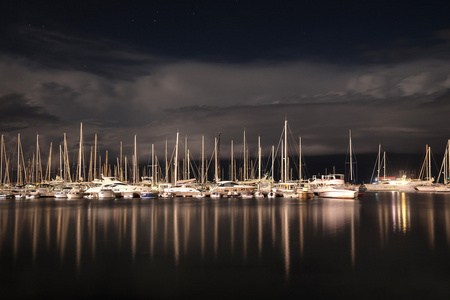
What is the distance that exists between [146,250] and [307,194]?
74229 mm

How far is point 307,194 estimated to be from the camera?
96938mm

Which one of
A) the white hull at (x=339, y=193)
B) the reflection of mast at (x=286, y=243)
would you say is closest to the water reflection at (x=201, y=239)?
the reflection of mast at (x=286, y=243)

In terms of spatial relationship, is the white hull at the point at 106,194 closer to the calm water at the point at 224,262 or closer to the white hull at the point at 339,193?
the white hull at the point at 339,193

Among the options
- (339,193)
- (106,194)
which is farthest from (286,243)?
(106,194)

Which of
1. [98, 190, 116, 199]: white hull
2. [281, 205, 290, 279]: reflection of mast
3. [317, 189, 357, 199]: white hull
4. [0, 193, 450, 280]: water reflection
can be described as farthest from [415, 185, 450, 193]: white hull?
[281, 205, 290, 279]: reflection of mast

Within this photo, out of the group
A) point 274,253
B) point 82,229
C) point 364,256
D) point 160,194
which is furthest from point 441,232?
point 160,194

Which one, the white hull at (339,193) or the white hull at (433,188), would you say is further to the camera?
the white hull at (433,188)

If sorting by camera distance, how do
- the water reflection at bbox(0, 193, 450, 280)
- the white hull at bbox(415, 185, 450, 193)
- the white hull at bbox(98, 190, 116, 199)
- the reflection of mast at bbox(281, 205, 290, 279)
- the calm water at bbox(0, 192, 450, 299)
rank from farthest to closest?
the white hull at bbox(415, 185, 450, 193)
the white hull at bbox(98, 190, 116, 199)
the water reflection at bbox(0, 193, 450, 280)
the reflection of mast at bbox(281, 205, 290, 279)
the calm water at bbox(0, 192, 450, 299)

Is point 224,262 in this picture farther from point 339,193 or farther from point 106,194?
point 106,194

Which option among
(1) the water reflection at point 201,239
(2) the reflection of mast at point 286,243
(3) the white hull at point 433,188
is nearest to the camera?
(2) the reflection of mast at point 286,243

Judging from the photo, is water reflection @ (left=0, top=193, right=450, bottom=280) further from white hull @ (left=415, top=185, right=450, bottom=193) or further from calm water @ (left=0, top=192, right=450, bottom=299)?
white hull @ (left=415, top=185, right=450, bottom=193)

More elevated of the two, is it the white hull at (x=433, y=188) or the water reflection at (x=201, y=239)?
the water reflection at (x=201, y=239)

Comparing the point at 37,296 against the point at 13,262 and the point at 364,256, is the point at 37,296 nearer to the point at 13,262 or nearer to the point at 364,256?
the point at 13,262

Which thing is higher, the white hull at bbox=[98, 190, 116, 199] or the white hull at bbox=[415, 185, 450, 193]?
the white hull at bbox=[98, 190, 116, 199]
